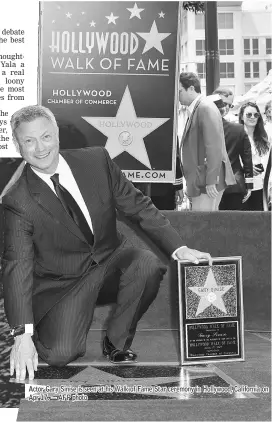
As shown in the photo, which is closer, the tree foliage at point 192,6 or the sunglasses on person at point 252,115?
the tree foliage at point 192,6


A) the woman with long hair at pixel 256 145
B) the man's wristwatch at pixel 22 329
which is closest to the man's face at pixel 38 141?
the man's wristwatch at pixel 22 329

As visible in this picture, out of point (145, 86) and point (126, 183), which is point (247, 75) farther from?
point (126, 183)

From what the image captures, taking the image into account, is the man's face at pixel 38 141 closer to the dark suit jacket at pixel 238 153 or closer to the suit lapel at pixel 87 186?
the suit lapel at pixel 87 186

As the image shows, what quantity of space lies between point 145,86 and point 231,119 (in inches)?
19.7

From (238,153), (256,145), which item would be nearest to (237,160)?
(238,153)

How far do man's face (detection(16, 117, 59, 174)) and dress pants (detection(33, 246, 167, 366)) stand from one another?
40cm

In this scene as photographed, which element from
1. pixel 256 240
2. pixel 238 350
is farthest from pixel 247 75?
pixel 238 350

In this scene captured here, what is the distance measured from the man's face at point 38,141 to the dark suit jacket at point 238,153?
1.27m

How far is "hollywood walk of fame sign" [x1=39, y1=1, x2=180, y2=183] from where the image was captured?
9.19ft

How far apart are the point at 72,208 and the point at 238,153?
1307mm

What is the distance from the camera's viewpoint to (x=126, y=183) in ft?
7.23

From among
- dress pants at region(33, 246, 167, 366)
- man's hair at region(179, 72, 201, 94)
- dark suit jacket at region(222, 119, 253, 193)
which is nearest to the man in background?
man's hair at region(179, 72, 201, 94)

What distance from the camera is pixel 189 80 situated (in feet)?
9.70

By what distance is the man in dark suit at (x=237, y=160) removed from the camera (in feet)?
10.2
